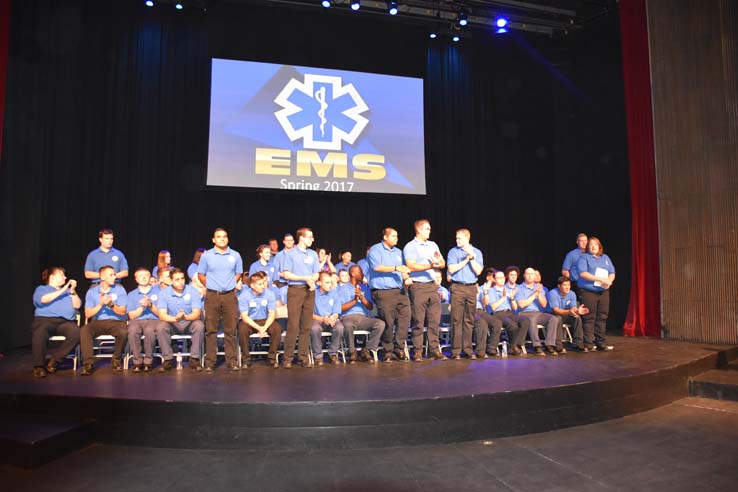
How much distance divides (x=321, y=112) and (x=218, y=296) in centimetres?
424

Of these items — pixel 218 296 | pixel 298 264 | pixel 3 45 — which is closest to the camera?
pixel 218 296

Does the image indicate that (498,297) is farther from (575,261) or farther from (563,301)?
(575,261)

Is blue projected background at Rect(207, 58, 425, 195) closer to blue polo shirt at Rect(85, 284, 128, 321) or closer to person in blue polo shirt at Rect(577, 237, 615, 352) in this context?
blue polo shirt at Rect(85, 284, 128, 321)

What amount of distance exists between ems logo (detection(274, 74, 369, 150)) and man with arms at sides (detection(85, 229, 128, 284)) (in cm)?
326

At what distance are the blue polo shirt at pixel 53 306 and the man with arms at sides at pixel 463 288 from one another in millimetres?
3697

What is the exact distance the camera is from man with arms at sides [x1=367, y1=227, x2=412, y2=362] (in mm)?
4902

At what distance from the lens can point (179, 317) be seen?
183 inches

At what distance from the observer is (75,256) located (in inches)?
275

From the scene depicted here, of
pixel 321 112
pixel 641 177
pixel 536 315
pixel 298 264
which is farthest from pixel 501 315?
pixel 321 112

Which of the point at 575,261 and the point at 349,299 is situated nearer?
the point at 349,299

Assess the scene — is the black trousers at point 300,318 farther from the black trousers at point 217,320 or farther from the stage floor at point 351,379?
the black trousers at point 217,320

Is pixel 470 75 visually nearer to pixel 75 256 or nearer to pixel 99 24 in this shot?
pixel 99 24

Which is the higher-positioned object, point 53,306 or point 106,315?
point 53,306

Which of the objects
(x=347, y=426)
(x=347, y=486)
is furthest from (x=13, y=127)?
(x=347, y=486)
